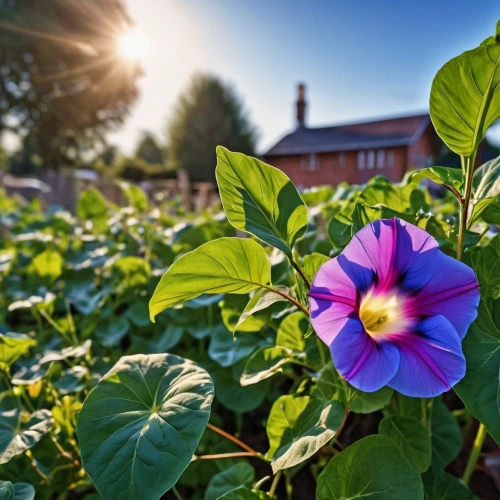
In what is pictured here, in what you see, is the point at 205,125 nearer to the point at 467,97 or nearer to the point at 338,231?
the point at 338,231

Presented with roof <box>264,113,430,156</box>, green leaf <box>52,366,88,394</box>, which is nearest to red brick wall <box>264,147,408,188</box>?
roof <box>264,113,430,156</box>

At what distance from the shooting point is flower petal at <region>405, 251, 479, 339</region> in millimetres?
495

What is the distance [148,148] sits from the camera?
3456 cm

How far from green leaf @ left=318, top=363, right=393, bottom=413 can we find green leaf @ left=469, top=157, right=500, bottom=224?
25cm

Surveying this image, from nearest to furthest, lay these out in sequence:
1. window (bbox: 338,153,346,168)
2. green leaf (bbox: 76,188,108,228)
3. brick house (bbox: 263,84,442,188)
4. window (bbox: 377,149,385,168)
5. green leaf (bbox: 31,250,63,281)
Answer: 1. green leaf (bbox: 31,250,63,281)
2. green leaf (bbox: 76,188,108,228)
3. brick house (bbox: 263,84,442,188)
4. window (bbox: 377,149,385,168)
5. window (bbox: 338,153,346,168)

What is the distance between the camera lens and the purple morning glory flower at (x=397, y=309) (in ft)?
1.53

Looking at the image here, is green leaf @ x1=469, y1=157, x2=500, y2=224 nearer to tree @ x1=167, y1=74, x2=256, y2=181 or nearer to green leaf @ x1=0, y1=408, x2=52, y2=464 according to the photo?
green leaf @ x1=0, y1=408, x2=52, y2=464

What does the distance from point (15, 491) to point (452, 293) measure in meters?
0.61

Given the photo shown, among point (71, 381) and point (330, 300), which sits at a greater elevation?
point (330, 300)

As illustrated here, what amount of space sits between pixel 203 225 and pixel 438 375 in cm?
80

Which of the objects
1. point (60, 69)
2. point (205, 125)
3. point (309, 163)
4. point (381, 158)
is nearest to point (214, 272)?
point (381, 158)

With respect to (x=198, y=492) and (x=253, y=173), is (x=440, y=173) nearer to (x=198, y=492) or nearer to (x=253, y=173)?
(x=253, y=173)

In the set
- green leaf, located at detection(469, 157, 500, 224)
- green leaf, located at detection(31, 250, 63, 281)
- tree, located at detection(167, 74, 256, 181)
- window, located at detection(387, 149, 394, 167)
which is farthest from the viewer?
tree, located at detection(167, 74, 256, 181)

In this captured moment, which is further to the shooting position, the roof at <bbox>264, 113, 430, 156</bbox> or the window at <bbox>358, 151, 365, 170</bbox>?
the window at <bbox>358, 151, 365, 170</bbox>
